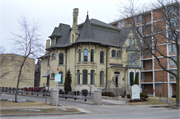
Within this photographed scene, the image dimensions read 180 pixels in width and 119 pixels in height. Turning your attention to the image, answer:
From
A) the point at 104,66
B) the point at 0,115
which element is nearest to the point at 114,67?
the point at 104,66

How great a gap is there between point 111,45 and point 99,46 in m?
2.36

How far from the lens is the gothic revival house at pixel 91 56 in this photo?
33.1 m

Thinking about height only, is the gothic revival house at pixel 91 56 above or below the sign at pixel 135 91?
above

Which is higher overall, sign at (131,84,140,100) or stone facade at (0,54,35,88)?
stone facade at (0,54,35,88)

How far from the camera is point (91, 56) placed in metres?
33.7

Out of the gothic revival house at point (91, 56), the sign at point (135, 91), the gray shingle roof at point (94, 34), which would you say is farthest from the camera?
the gray shingle roof at point (94, 34)

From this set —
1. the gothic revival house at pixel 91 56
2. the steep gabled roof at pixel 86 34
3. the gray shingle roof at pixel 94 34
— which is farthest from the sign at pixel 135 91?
the steep gabled roof at pixel 86 34

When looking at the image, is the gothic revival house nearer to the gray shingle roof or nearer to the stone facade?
the gray shingle roof

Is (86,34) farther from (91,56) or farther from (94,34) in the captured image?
(91,56)

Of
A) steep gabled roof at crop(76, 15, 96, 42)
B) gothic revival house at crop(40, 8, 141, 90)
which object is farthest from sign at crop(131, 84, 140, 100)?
steep gabled roof at crop(76, 15, 96, 42)

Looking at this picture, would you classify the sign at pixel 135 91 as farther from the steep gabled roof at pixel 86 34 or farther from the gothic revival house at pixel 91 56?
the steep gabled roof at pixel 86 34

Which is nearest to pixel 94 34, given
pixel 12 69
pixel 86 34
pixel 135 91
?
pixel 86 34

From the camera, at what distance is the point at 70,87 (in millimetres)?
31688

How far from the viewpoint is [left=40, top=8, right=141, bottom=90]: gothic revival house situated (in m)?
33.1
